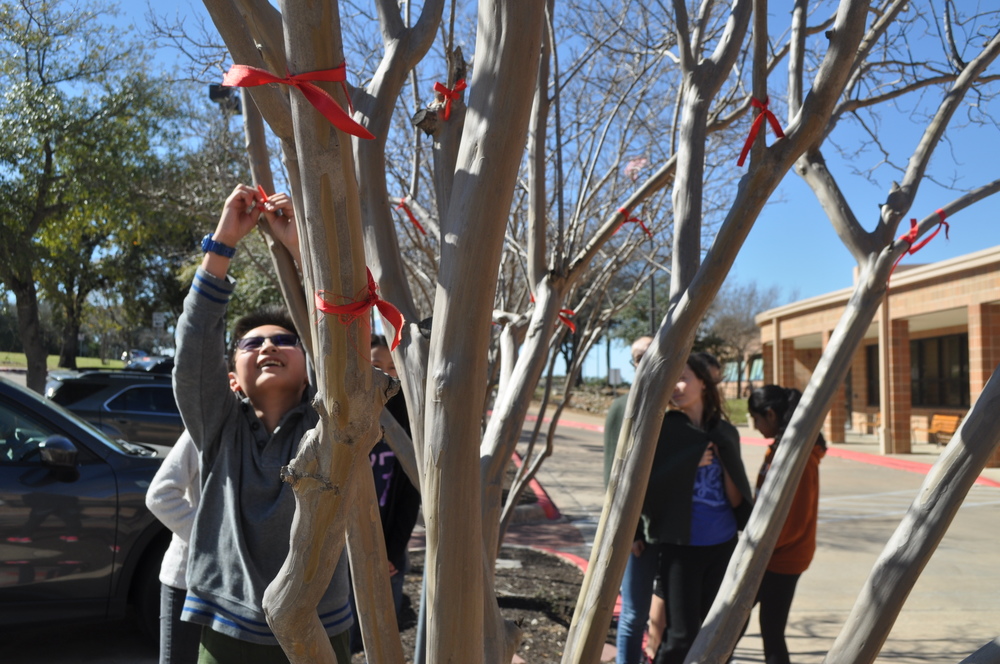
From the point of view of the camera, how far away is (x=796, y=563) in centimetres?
399

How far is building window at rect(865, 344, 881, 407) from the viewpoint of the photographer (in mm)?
25781

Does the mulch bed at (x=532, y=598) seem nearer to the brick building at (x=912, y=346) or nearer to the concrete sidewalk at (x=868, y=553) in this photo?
the concrete sidewalk at (x=868, y=553)

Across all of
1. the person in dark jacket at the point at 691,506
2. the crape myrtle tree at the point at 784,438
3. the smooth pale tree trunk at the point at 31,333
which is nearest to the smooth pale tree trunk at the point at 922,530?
the crape myrtle tree at the point at 784,438

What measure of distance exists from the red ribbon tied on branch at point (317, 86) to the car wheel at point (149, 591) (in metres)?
4.36

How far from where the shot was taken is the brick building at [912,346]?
1566 centimetres

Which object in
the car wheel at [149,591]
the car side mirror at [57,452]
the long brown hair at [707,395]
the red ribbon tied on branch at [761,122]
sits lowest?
the car wheel at [149,591]

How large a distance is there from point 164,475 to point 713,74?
2277 millimetres

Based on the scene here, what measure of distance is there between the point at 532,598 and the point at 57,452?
303cm

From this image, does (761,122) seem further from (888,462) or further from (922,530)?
(888,462)

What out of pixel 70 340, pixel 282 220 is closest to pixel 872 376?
pixel 70 340

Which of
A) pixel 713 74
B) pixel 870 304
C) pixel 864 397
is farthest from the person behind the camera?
pixel 864 397

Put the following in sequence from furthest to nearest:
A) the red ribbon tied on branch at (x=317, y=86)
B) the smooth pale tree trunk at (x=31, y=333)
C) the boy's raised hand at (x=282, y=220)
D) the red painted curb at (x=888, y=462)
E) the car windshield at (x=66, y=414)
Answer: the red painted curb at (x=888, y=462), the smooth pale tree trunk at (x=31, y=333), the car windshield at (x=66, y=414), the boy's raised hand at (x=282, y=220), the red ribbon tied on branch at (x=317, y=86)

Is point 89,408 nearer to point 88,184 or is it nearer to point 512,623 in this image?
point 88,184

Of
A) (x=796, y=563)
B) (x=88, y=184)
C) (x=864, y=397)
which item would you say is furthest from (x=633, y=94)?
(x=864, y=397)
